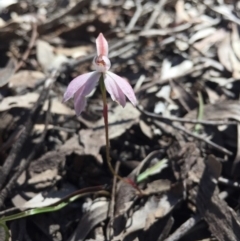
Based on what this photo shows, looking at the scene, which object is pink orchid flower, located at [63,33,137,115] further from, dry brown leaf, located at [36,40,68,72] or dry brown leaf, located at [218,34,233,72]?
dry brown leaf, located at [218,34,233,72]

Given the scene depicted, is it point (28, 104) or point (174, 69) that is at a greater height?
point (28, 104)

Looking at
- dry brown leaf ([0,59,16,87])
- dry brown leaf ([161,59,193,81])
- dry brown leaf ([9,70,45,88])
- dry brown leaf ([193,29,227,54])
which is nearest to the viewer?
dry brown leaf ([0,59,16,87])

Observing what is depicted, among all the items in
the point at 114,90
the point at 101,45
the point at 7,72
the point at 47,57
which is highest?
the point at 101,45

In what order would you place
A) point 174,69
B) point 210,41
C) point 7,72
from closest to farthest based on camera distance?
point 7,72 → point 174,69 → point 210,41

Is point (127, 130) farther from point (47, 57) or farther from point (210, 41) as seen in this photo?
point (210, 41)

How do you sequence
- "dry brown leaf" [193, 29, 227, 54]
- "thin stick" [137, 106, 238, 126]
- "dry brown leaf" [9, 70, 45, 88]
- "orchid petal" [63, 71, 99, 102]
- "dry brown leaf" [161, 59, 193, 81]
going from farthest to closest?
"dry brown leaf" [193, 29, 227, 54] < "dry brown leaf" [161, 59, 193, 81] < "dry brown leaf" [9, 70, 45, 88] < "thin stick" [137, 106, 238, 126] < "orchid petal" [63, 71, 99, 102]

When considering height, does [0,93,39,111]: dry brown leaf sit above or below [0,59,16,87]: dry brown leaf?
below

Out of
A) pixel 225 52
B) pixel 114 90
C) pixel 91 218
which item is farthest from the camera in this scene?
pixel 225 52

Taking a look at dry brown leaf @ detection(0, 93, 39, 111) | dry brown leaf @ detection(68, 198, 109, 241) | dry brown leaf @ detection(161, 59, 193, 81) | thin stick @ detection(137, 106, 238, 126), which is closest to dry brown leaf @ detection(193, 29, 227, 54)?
dry brown leaf @ detection(161, 59, 193, 81)

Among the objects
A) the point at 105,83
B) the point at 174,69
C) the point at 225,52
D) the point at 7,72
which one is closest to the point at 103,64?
the point at 105,83

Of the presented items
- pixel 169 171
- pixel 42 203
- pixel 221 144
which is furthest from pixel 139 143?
pixel 42 203
